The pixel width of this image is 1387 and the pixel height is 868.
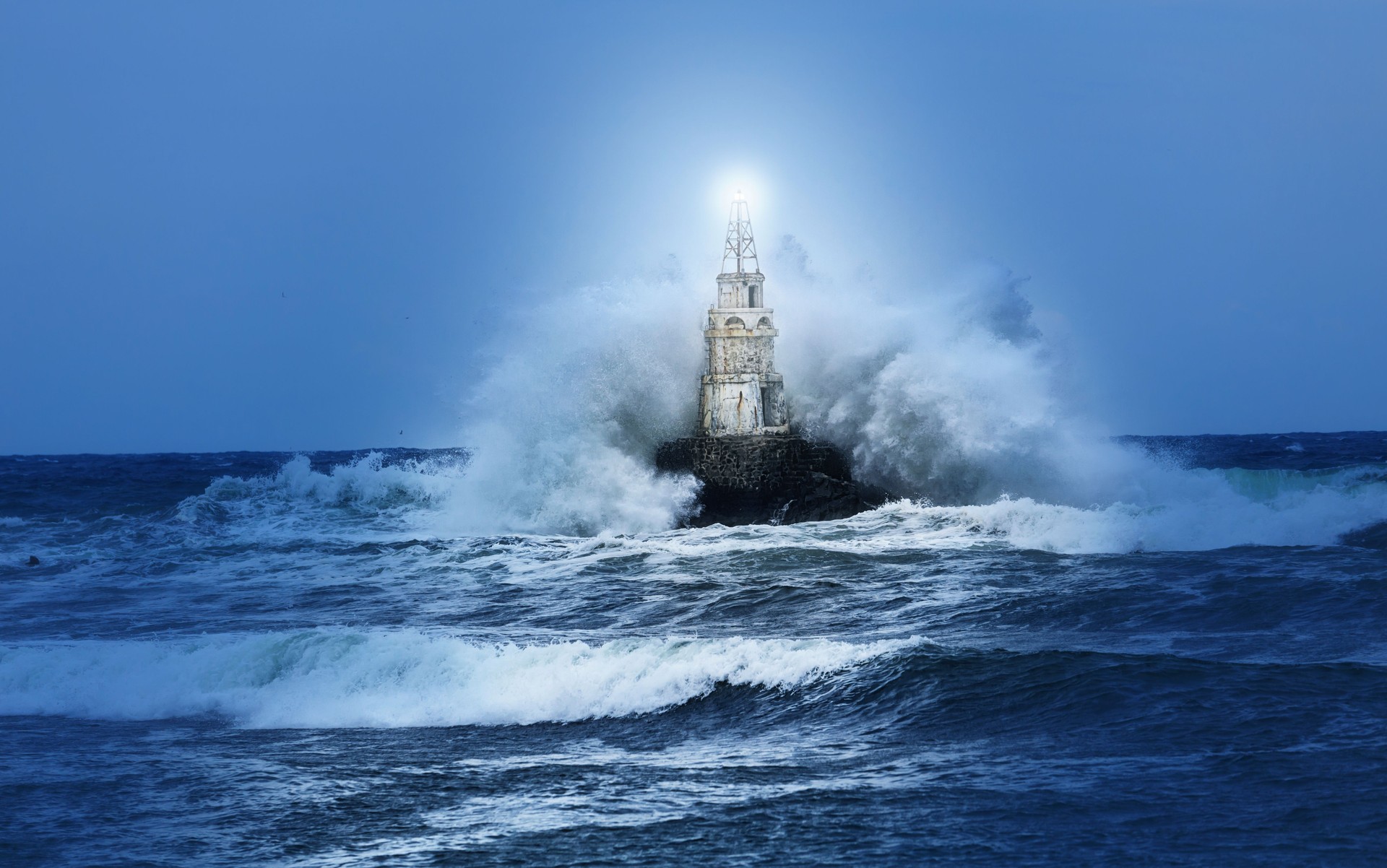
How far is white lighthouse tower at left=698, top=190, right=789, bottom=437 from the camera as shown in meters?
33.2

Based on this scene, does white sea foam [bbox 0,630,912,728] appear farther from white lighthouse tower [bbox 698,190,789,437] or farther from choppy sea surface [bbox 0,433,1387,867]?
white lighthouse tower [bbox 698,190,789,437]

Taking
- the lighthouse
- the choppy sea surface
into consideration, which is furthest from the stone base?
the choppy sea surface

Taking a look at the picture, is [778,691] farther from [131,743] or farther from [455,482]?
[455,482]

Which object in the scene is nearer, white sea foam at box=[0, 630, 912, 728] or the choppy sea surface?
the choppy sea surface

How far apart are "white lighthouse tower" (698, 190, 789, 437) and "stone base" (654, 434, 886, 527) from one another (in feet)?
2.24

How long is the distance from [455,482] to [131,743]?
977 inches

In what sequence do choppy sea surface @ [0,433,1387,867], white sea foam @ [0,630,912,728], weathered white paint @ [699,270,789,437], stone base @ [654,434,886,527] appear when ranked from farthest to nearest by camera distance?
weathered white paint @ [699,270,789,437] < stone base @ [654,434,886,527] < white sea foam @ [0,630,912,728] < choppy sea surface @ [0,433,1387,867]

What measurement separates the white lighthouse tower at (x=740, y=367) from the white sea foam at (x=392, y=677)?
1979cm

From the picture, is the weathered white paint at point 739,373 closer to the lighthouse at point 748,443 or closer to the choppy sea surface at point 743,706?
the lighthouse at point 748,443

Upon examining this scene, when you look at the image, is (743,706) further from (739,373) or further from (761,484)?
(739,373)

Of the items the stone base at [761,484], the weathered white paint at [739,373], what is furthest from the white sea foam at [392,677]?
the weathered white paint at [739,373]

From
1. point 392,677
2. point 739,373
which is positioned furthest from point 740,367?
point 392,677

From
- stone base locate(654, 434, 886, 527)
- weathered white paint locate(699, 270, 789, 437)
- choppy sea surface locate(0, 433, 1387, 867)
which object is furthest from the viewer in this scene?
weathered white paint locate(699, 270, 789, 437)

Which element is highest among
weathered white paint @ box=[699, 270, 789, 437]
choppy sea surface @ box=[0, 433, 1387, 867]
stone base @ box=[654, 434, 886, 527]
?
weathered white paint @ box=[699, 270, 789, 437]
